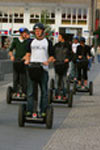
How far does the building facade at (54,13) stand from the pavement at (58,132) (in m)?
84.0

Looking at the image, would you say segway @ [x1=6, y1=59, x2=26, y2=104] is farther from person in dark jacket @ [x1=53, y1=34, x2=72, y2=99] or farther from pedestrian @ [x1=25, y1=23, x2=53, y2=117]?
pedestrian @ [x1=25, y1=23, x2=53, y2=117]

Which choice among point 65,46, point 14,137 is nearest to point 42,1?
point 65,46

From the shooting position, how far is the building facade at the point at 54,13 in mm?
98812

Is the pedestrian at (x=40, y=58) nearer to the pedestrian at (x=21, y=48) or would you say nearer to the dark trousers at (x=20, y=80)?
the pedestrian at (x=21, y=48)

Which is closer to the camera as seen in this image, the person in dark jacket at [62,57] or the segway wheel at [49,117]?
the segway wheel at [49,117]

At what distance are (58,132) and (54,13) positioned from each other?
8952cm

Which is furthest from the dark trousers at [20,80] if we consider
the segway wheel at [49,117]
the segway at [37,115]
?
the segway wheel at [49,117]

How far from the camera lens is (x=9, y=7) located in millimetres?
100312

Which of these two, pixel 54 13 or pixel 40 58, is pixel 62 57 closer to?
pixel 40 58

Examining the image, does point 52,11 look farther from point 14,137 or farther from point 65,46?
point 14,137

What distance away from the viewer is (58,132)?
1026 centimetres

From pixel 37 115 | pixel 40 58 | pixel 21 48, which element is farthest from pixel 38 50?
pixel 21 48

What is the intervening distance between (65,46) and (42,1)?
277 ft

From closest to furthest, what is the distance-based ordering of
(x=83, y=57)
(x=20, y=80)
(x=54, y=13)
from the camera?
(x=20, y=80)
(x=83, y=57)
(x=54, y=13)
